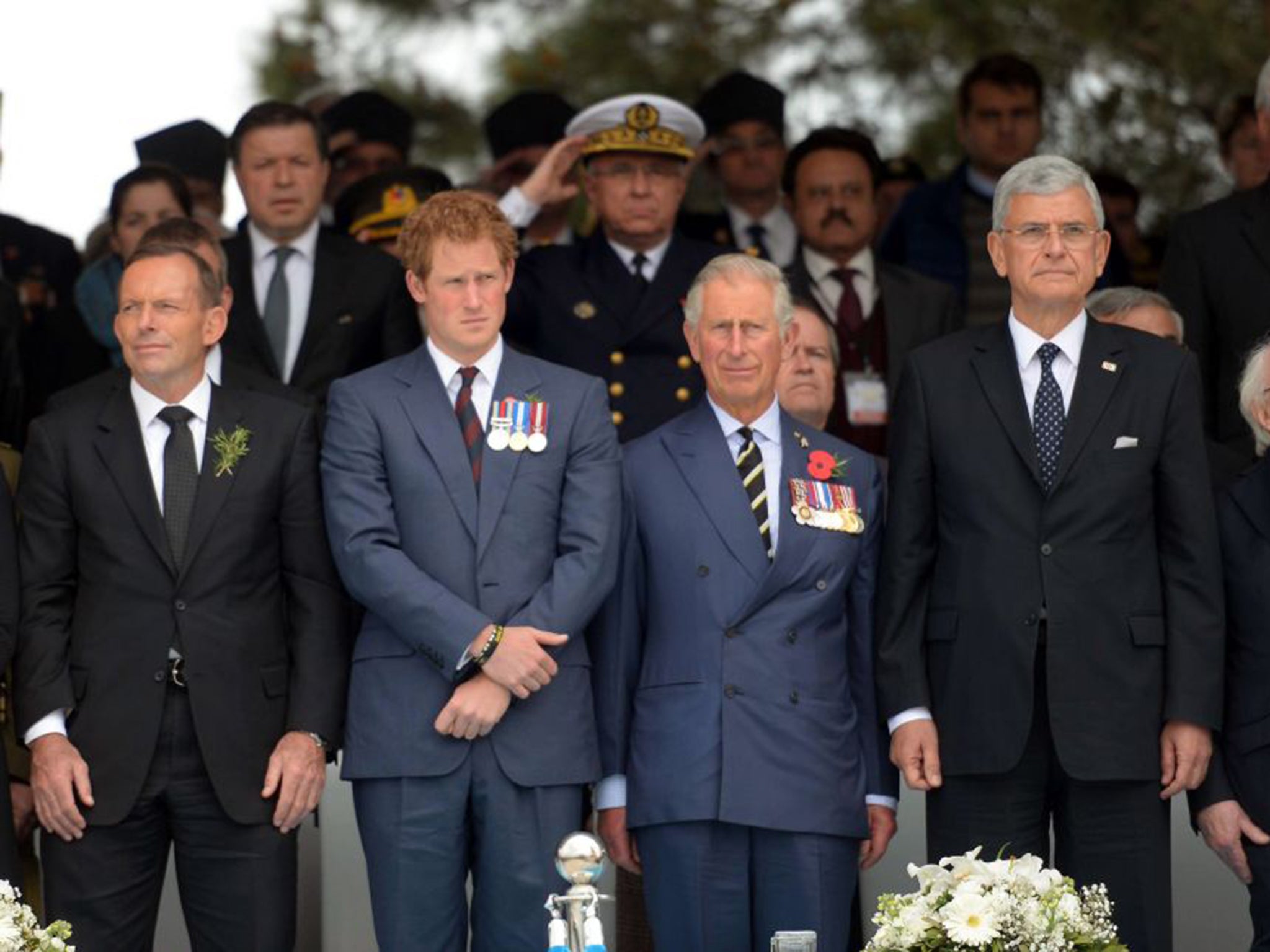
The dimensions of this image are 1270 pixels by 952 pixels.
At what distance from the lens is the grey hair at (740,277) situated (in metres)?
5.63

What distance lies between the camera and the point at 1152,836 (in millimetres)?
5363

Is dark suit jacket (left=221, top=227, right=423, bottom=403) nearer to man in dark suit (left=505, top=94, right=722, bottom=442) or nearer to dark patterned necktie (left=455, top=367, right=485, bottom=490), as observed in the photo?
man in dark suit (left=505, top=94, right=722, bottom=442)

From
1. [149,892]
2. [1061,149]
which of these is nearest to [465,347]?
[149,892]

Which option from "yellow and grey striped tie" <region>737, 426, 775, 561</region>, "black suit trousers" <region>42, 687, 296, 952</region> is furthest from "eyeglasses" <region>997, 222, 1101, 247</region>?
"black suit trousers" <region>42, 687, 296, 952</region>

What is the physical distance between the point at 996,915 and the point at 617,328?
282 cm

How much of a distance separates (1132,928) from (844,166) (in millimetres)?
3193

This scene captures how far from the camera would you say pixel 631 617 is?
18.3ft

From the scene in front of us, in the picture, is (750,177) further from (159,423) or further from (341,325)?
(159,423)

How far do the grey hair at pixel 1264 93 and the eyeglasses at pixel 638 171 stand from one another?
1.62 meters

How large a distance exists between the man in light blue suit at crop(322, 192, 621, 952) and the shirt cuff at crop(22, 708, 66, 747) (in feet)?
2.01

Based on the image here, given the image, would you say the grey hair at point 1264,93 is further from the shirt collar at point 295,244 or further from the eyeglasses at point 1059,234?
the shirt collar at point 295,244

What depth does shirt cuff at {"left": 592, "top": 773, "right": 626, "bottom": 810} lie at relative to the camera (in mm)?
5527

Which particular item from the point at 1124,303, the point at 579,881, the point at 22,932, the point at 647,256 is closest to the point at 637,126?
the point at 647,256

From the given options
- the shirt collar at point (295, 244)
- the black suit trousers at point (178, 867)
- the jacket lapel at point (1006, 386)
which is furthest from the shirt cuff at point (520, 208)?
the black suit trousers at point (178, 867)
